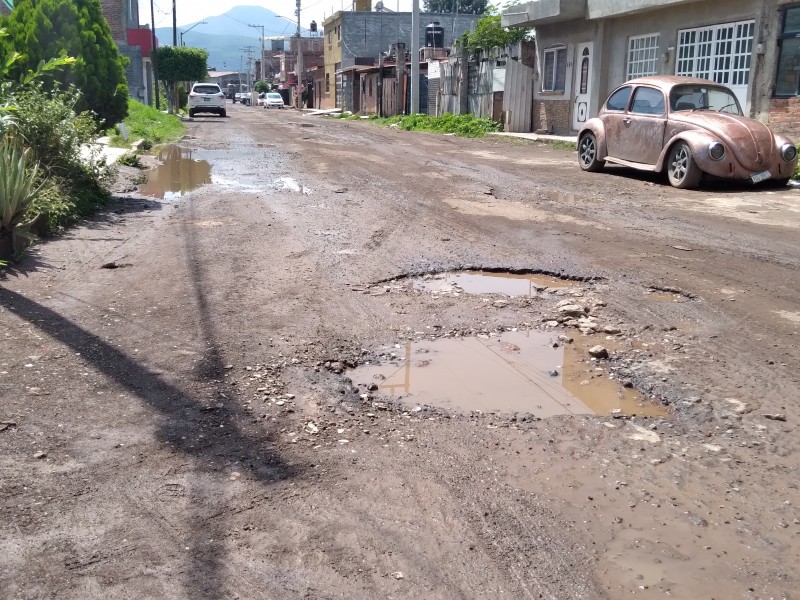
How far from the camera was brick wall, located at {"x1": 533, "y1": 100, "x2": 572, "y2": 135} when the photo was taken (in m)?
23.3

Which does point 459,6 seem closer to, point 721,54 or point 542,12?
point 542,12

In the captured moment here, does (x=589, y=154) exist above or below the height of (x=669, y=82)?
below

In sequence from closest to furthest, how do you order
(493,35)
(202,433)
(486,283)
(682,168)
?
(202,433)
(486,283)
(682,168)
(493,35)

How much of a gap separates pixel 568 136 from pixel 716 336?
18528mm

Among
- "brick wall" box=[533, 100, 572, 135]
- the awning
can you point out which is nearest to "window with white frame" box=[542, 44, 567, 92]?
"brick wall" box=[533, 100, 572, 135]

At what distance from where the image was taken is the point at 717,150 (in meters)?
10.9

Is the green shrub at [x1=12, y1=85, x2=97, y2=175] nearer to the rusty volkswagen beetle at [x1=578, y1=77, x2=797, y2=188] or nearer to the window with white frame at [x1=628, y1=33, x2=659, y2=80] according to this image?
the rusty volkswagen beetle at [x1=578, y1=77, x2=797, y2=188]

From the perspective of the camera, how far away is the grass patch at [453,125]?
25562mm

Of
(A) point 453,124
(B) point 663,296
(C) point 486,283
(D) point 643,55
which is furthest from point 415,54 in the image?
(B) point 663,296

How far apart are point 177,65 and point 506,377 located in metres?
48.4

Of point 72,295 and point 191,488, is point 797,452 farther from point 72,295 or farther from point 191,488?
point 72,295

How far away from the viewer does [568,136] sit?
22500 millimetres

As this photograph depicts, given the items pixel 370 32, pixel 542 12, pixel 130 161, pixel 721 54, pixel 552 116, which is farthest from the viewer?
pixel 370 32

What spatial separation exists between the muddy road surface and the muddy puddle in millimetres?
18
